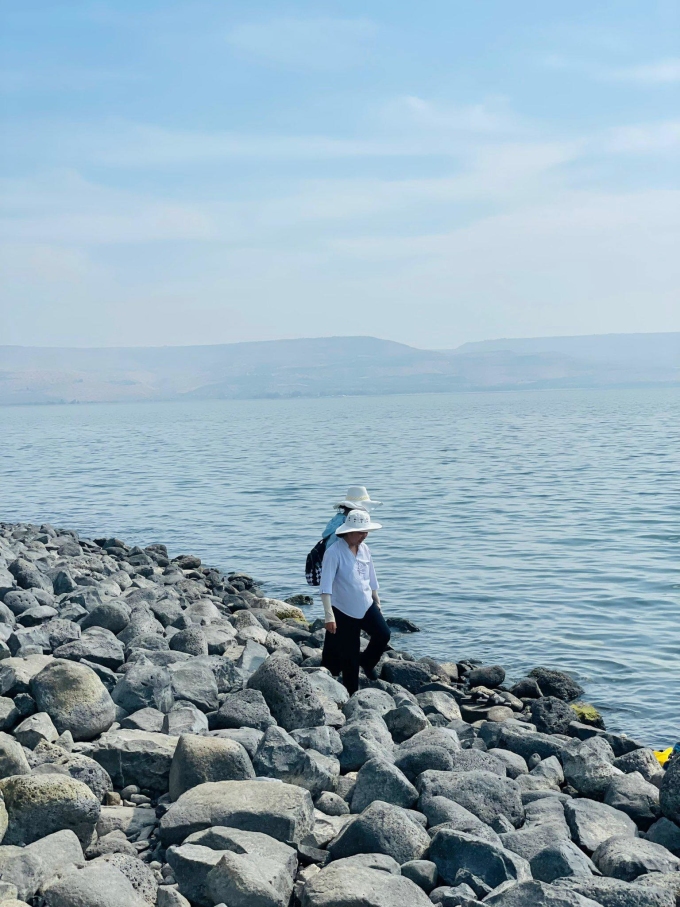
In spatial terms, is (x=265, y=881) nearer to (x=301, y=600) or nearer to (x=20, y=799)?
(x=20, y=799)

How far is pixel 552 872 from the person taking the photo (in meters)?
5.19

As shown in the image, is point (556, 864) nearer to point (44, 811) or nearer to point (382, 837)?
point (382, 837)

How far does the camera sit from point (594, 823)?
611 cm

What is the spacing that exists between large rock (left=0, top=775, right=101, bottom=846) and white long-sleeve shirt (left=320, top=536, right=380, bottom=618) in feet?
12.6

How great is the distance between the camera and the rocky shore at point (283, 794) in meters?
4.73

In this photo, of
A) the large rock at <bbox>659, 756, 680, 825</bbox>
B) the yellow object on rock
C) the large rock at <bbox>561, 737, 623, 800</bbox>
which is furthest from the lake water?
the large rock at <bbox>659, 756, 680, 825</bbox>

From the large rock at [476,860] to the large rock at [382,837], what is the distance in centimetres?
13

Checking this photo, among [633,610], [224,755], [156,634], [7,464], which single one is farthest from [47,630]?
[7,464]

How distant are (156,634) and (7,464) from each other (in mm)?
47492

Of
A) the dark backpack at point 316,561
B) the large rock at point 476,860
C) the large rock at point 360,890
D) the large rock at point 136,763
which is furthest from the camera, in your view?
the dark backpack at point 316,561

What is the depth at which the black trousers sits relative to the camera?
9219mm

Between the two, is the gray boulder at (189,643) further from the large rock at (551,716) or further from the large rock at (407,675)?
the large rock at (551,716)

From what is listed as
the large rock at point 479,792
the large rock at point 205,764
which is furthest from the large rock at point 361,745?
the large rock at point 205,764

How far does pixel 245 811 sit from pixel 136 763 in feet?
3.82
